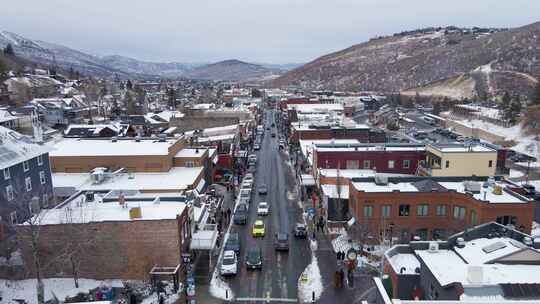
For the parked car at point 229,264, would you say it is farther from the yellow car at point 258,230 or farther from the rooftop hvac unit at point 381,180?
the rooftop hvac unit at point 381,180

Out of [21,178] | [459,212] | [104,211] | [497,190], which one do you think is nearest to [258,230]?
[104,211]

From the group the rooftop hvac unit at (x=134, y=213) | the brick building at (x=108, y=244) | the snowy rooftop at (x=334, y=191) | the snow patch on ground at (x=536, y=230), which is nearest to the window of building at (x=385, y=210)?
the snowy rooftop at (x=334, y=191)

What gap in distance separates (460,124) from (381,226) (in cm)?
5802

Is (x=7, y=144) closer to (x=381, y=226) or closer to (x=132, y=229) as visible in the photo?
(x=132, y=229)

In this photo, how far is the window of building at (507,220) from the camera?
29.0 metres

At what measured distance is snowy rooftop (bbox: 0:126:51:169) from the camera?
30.5m

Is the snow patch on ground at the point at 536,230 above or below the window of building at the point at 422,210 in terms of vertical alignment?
below

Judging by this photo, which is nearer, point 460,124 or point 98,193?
point 98,193

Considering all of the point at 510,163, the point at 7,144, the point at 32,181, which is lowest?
the point at 510,163

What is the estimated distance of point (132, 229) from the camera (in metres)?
25.3

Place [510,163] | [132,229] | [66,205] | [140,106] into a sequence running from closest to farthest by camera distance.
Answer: [132,229] → [66,205] → [510,163] → [140,106]

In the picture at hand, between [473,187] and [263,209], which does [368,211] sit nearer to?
[473,187]

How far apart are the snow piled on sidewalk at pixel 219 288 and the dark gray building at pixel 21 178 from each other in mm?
12849

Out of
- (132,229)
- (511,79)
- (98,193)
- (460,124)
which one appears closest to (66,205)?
(98,193)
